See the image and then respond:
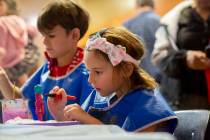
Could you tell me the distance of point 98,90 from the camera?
5.23 feet

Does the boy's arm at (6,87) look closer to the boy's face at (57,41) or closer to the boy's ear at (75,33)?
the boy's face at (57,41)

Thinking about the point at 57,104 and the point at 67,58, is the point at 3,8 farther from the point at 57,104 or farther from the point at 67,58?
the point at 57,104

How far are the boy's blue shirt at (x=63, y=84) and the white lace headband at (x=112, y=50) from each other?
28 cm

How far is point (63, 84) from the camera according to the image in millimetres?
1930

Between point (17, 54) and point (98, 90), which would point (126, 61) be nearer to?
point (98, 90)

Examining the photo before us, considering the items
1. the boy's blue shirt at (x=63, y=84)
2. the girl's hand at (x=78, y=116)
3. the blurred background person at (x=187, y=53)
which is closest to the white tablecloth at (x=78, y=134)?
the girl's hand at (x=78, y=116)

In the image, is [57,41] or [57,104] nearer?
[57,104]

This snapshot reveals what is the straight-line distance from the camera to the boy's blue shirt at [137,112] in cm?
144

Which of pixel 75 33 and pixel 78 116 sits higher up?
pixel 75 33

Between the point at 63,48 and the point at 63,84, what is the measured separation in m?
0.14

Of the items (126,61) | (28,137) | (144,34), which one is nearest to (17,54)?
(144,34)

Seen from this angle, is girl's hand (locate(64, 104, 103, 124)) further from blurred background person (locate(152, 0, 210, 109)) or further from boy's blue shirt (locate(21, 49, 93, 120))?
blurred background person (locate(152, 0, 210, 109))

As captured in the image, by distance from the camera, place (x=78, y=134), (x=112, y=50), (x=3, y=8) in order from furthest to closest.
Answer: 1. (x=3, y=8)
2. (x=112, y=50)
3. (x=78, y=134)

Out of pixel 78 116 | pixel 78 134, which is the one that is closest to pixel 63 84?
pixel 78 116
